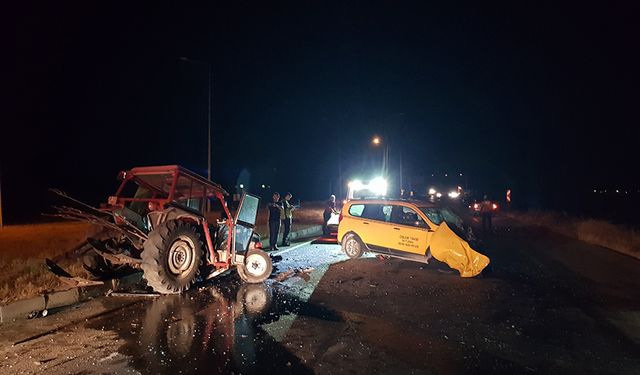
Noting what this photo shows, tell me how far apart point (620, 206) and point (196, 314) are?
47.5 m

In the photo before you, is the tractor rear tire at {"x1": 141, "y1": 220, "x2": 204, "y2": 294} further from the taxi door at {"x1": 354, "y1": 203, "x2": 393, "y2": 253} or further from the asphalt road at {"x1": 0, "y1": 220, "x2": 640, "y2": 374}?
the taxi door at {"x1": 354, "y1": 203, "x2": 393, "y2": 253}

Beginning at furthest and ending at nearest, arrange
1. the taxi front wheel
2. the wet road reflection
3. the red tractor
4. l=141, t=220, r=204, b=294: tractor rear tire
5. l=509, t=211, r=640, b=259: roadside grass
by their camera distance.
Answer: l=509, t=211, r=640, b=259: roadside grass, the taxi front wheel, the red tractor, l=141, t=220, r=204, b=294: tractor rear tire, the wet road reflection

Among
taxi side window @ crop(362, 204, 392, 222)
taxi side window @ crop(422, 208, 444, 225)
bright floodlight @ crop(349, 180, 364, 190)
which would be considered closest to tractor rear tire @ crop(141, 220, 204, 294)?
taxi side window @ crop(362, 204, 392, 222)

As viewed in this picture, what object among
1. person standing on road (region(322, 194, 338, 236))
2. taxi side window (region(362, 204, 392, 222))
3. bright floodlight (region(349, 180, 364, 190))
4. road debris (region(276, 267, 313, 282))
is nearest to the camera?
road debris (region(276, 267, 313, 282))

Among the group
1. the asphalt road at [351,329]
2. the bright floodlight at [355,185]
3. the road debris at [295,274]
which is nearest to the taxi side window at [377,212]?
the asphalt road at [351,329]

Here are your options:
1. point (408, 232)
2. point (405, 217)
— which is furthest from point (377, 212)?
point (408, 232)

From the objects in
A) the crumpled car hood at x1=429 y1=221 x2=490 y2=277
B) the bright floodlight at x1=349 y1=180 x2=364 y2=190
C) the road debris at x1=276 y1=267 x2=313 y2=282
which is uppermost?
the bright floodlight at x1=349 y1=180 x2=364 y2=190

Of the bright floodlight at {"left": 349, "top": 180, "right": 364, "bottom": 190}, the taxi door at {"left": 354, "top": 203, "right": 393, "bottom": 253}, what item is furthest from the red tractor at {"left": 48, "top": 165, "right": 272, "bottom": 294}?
the bright floodlight at {"left": 349, "top": 180, "right": 364, "bottom": 190}

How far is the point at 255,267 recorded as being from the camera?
8945mm

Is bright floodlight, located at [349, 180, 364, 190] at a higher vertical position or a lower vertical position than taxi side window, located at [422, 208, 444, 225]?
higher

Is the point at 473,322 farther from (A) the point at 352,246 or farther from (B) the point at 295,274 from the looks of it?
(A) the point at 352,246

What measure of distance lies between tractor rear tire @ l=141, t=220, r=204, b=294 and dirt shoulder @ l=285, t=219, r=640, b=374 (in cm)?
225

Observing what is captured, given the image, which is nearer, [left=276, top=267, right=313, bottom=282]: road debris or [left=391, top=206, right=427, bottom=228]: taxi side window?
[left=276, top=267, right=313, bottom=282]: road debris

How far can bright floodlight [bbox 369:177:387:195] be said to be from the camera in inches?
838
